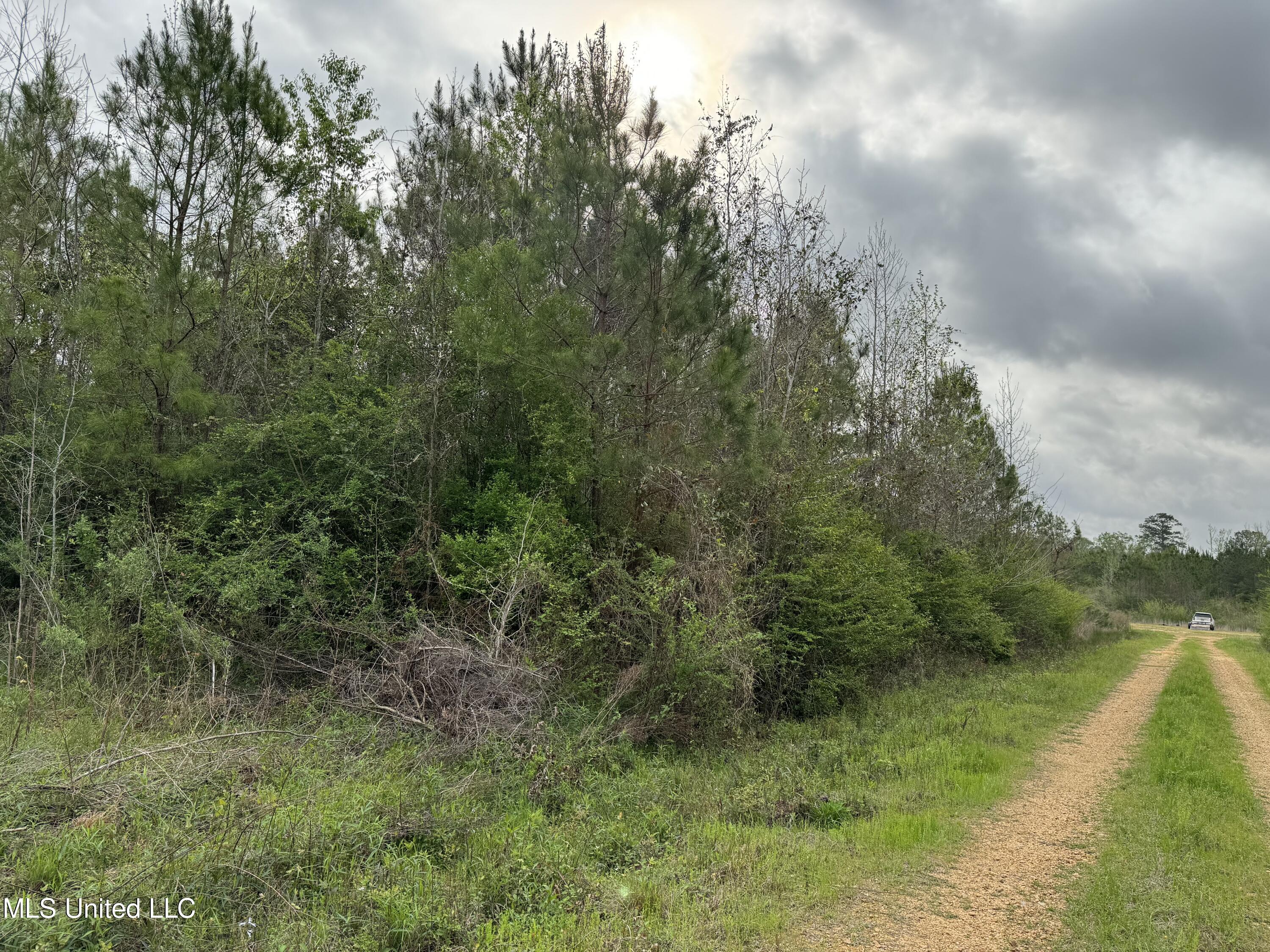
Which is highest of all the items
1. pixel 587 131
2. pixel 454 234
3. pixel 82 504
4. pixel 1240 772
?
pixel 587 131

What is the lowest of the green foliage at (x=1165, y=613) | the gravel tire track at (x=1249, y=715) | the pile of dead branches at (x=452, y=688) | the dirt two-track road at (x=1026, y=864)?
the green foliage at (x=1165, y=613)

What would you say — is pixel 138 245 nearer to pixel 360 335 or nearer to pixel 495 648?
pixel 360 335

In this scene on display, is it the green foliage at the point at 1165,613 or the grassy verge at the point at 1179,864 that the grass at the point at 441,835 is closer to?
the grassy verge at the point at 1179,864

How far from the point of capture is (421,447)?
1177 cm

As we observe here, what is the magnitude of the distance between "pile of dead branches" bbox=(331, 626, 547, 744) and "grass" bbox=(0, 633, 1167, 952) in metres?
0.25

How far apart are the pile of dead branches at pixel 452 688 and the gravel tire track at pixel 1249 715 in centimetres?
822

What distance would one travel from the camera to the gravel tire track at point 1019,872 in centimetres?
445

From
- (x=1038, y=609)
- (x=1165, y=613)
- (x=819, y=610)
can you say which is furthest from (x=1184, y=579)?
(x=819, y=610)

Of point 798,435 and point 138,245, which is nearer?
point 138,245

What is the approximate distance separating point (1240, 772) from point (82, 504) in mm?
16541

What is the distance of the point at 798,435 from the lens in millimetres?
14570

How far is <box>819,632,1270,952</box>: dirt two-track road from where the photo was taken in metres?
4.45

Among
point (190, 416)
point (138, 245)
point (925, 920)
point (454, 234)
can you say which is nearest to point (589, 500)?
point (454, 234)

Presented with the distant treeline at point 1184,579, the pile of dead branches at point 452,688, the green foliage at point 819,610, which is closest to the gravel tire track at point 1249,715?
the green foliage at point 819,610
